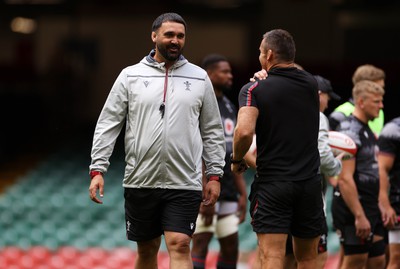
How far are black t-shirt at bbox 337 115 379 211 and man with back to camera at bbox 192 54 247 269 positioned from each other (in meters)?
1.09

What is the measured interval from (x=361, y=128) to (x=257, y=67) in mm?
11458

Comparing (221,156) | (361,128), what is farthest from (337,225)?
(221,156)

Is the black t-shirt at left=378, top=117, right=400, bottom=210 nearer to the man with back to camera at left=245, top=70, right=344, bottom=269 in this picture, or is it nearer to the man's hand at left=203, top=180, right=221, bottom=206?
the man with back to camera at left=245, top=70, right=344, bottom=269

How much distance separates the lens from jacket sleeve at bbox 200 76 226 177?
6426 millimetres

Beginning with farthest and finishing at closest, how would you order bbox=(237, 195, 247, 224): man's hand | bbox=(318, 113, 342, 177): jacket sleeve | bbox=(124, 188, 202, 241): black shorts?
bbox=(237, 195, 247, 224): man's hand
bbox=(318, 113, 342, 177): jacket sleeve
bbox=(124, 188, 202, 241): black shorts

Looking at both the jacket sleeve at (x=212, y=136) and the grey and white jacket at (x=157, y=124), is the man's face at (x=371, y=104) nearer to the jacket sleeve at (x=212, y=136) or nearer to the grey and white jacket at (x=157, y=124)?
the jacket sleeve at (x=212, y=136)

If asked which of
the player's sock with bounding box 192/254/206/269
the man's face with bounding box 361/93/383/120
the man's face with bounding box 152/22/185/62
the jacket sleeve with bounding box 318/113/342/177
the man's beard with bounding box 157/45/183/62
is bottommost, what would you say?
the player's sock with bounding box 192/254/206/269

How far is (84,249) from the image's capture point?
15016 mm

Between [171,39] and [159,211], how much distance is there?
3.80 ft

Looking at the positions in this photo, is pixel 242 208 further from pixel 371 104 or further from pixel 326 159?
pixel 326 159

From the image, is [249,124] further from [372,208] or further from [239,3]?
[239,3]

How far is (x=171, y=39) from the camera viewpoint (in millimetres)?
6285

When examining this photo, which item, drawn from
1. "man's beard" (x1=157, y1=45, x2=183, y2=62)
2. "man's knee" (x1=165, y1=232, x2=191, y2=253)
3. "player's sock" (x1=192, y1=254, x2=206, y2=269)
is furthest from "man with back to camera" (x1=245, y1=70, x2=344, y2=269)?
"player's sock" (x1=192, y1=254, x2=206, y2=269)

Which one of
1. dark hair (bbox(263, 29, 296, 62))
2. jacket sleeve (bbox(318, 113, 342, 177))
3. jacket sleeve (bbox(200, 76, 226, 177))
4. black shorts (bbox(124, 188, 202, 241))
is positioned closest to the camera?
dark hair (bbox(263, 29, 296, 62))
